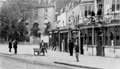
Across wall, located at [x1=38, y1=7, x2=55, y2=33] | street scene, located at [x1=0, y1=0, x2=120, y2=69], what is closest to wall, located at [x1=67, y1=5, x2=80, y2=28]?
street scene, located at [x1=0, y1=0, x2=120, y2=69]

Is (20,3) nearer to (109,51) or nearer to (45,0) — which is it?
(45,0)

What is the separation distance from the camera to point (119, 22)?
121ft

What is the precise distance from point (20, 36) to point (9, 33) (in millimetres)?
3710

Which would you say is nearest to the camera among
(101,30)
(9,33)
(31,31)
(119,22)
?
(119,22)

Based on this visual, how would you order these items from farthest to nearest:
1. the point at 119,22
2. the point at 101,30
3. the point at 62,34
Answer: the point at 62,34, the point at 101,30, the point at 119,22

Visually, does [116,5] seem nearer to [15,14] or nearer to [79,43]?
[79,43]

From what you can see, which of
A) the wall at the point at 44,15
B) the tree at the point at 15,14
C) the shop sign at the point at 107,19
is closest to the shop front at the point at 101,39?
the shop sign at the point at 107,19

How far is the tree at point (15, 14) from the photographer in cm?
9994

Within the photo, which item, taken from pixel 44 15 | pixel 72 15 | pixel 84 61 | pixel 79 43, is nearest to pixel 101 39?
pixel 79 43

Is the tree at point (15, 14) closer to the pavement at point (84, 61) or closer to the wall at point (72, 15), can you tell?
the wall at point (72, 15)

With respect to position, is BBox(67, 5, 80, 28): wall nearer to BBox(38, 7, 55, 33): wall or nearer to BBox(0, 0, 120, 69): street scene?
BBox(0, 0, 120, 69): street scene

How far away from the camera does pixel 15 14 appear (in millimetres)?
100562

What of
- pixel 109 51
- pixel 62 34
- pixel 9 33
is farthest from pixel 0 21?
pixel 109 51

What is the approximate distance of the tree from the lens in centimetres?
9994
